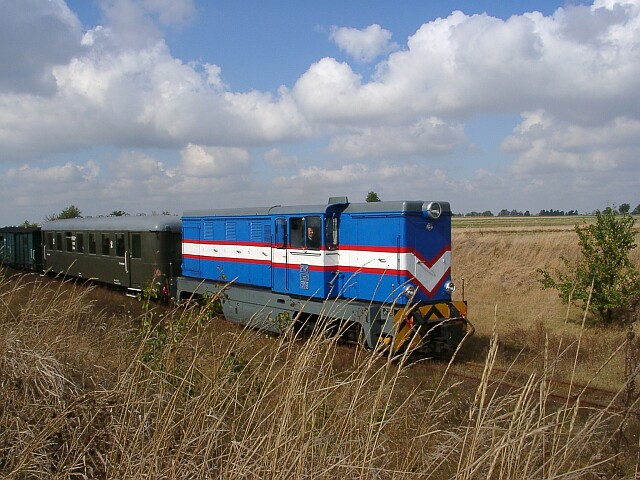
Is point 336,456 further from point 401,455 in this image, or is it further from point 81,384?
point 81,384

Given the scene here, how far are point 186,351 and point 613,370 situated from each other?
884 cm

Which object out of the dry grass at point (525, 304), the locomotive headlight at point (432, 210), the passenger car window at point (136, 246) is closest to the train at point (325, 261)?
the locomotive headlight at point (432, 210)

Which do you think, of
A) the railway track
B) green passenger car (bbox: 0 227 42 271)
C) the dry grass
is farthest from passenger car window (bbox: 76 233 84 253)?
the railway track

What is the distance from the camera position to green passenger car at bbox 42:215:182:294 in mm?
17656

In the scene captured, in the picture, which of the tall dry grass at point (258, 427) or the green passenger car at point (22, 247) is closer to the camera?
the tall dry grass at point (258, 427)

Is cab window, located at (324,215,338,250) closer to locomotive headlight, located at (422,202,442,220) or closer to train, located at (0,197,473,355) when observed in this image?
train, located at (0,197,473,355)

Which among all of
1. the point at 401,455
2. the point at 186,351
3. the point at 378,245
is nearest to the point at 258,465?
the point at 401,455

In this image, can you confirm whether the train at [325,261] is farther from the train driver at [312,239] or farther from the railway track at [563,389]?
the railway track at [563,389]

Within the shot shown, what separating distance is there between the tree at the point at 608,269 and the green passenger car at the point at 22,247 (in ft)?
78.3

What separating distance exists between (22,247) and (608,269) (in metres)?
27.3

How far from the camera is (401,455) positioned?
3.43 m

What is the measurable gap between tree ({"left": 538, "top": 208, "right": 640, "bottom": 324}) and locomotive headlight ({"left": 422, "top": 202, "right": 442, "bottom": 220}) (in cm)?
539

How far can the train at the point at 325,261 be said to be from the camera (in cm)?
1094

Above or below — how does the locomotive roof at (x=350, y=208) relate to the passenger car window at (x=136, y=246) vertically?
above
